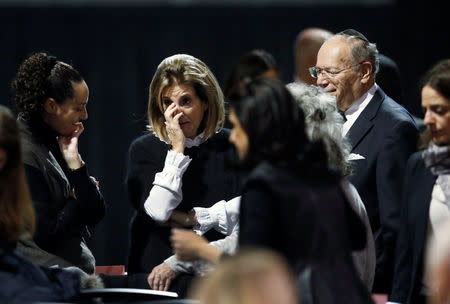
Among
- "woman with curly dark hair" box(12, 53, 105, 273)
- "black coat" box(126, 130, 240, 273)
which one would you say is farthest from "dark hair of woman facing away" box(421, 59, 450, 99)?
"woman with curly dark hair" box(12, 53, 105, 273)

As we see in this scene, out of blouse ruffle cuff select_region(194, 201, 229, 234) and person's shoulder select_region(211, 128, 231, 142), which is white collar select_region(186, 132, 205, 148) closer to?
person's shoulder select_region(211, 128, 231, 142)

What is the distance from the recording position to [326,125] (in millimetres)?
3082

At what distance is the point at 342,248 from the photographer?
246 centimetres

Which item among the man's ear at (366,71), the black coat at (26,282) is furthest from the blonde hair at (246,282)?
the man's ear at (366,71)

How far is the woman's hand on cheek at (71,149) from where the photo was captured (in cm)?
356

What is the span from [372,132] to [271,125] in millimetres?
→ 1497

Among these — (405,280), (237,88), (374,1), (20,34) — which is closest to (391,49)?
(374,1)

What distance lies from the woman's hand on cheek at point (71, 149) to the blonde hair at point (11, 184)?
824 mm

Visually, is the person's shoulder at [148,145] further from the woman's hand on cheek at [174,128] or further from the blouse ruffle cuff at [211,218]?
the blouse ruffle cuff at [211,218]

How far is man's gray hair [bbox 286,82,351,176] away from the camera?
3.06 m

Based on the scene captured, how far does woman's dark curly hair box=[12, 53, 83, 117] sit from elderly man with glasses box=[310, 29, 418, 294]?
1196 mm

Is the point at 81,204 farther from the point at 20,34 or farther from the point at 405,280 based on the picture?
the point at 20,34

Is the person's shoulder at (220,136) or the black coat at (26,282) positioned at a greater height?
the person's shoulder at (220,136)

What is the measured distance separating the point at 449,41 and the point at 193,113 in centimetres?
310
